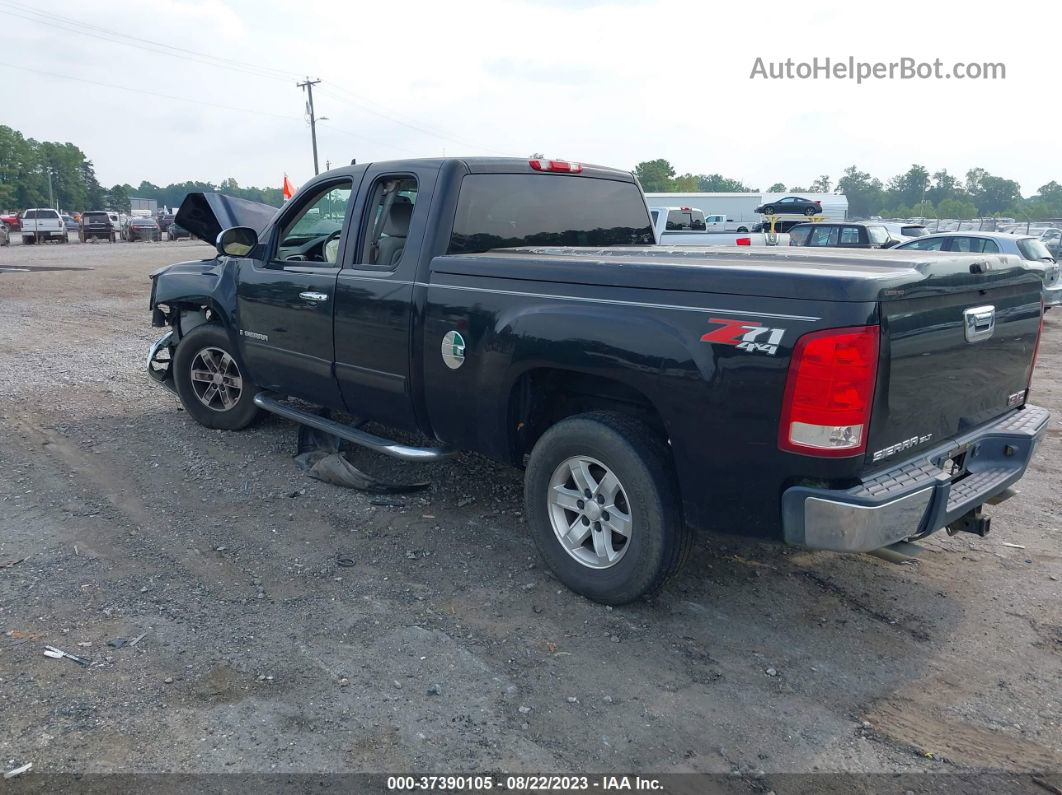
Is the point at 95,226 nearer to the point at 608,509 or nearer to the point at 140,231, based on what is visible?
the point at 140,231

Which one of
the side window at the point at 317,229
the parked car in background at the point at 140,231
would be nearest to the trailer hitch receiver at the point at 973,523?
the side window at the point at 317,229

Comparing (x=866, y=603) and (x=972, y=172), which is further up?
(x=972, y=172)

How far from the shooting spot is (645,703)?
10.4ft

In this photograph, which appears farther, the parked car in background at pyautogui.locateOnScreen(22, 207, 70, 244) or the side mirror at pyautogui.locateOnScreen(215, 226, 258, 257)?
the parked car in background at pyautogui.locateOnScreen(22, 207, 70, 244)

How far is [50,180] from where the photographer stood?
10500 centimetres

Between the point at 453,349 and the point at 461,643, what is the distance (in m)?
1.49

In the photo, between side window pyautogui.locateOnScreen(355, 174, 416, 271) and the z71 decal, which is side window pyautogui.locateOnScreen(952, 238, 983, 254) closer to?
side window pyautogui.locateOnScreen(355, 174, 416, 271)

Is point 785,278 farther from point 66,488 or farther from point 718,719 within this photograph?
point 66,488

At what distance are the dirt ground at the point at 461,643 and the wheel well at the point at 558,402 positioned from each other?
714 millimetres

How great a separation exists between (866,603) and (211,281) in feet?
16.0

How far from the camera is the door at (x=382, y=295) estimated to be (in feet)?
14.9

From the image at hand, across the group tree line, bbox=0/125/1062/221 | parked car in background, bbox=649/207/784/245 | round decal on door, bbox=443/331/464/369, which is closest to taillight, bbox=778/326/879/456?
round decal on door, bbox=443/331/464/369

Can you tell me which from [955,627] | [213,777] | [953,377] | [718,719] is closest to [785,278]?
[953,377]

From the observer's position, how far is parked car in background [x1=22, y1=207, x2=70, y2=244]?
40.3 m
